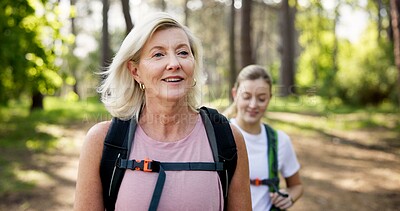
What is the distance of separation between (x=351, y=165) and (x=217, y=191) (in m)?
7.23

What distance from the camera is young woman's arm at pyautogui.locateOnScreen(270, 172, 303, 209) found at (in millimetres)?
2975

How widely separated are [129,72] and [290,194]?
5.37 feet

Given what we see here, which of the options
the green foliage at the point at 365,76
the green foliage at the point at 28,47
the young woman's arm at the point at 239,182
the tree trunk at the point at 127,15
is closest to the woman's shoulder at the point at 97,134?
the young woman's arm at the point at 239,182

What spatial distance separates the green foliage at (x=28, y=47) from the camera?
10.1 metres

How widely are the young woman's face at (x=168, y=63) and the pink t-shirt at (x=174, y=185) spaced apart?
27cm

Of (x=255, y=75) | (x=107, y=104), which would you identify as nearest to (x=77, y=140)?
(x=255, y=75)

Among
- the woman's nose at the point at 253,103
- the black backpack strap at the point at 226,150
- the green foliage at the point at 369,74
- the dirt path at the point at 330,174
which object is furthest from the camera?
the green foliage at the point at 369,74

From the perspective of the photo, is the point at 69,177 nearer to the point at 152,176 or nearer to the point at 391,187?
the point at 391,187

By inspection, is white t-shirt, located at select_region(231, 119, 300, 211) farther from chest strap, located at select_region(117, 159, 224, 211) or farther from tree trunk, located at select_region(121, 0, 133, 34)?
tree trunk, located at select_region(121, 0, 133, 34)

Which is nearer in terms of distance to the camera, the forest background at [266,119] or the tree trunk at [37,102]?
the forest background at [266,119]

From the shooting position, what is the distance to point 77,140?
11.4m

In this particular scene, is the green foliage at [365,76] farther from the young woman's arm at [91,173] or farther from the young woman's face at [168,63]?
the young woman's arm at [91,173]

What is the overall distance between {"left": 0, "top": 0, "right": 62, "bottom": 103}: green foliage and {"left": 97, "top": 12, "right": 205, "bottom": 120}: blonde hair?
8.75m

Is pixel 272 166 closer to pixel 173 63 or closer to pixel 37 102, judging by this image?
pixel 173 63
